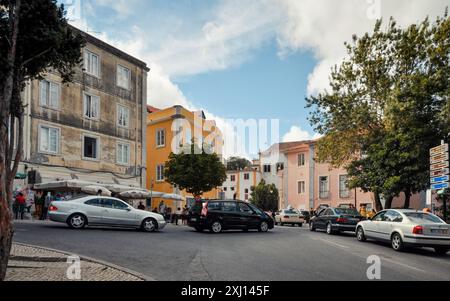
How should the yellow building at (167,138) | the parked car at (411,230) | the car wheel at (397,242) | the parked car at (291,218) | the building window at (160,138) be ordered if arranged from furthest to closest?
the building window at (160,138) < the yellow building at (167,138) < the parked car at (291,218) < the car wheel at (397,242) < the parked car at (411,230)

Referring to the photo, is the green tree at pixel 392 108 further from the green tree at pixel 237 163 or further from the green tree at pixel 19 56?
the green tree at pixel 237 163

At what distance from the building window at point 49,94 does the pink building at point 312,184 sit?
2615 centimetres

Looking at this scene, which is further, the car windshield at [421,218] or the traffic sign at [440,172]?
the traffic sign at [440,172]

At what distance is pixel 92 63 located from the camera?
32438 mm

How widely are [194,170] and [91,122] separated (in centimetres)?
1096

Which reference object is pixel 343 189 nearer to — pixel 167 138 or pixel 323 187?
pixel 323 187

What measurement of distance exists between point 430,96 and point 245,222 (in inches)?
498

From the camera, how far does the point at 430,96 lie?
24938 millimetres

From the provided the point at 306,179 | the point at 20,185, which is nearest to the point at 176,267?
the point at 20,185

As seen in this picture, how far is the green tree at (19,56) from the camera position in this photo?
679 cm

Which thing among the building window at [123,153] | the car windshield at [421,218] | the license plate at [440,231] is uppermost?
the building window at [123,153]

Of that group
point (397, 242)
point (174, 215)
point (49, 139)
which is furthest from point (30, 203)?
point (397, 242)

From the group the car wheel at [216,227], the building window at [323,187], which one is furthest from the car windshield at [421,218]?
the building window at [323,187]

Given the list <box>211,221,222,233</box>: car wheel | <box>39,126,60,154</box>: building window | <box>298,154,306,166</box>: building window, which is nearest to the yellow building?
<box>298,154,306,166</box>: building window
